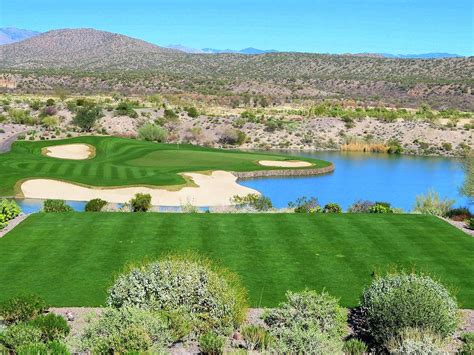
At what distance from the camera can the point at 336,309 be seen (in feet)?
45.0

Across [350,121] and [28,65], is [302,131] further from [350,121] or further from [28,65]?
[28,65]

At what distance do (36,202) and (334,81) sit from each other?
108m

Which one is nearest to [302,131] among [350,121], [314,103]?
[350,121]

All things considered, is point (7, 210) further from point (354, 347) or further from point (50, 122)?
point (50, 122)

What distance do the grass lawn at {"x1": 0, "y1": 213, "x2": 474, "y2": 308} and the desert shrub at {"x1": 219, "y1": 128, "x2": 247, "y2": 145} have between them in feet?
174

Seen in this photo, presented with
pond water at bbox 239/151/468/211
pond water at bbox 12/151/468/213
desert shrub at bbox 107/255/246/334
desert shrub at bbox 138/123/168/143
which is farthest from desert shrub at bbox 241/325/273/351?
desert shrub at bbox 138/123/168/143

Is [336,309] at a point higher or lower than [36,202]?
higher

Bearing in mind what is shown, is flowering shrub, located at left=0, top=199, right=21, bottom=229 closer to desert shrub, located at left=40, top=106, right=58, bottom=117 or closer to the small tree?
the small tree

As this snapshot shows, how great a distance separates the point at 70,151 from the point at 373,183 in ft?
91.4

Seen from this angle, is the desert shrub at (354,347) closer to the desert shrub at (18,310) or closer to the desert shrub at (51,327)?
the desert shrub at (51,327)

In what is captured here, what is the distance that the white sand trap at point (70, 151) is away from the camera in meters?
55.3

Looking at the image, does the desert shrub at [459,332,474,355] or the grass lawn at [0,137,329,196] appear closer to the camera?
the desert shrub at [459,332,474,355]

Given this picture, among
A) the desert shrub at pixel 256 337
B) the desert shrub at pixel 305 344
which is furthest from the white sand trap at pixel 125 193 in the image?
the desert shrub at pixel 305 344

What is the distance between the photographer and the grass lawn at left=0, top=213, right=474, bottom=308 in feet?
55.4
